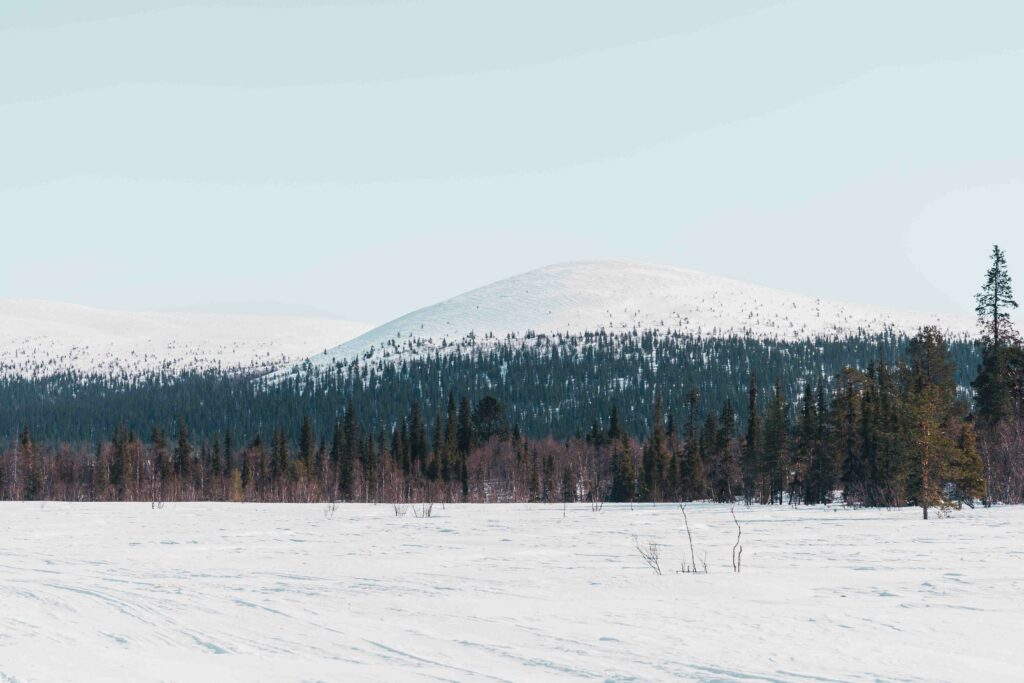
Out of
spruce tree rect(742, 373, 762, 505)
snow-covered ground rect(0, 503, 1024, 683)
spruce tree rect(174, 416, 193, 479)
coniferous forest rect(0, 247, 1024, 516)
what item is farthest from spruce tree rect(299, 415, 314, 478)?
snow-covered ground rect(0, 503, 1024, 683)

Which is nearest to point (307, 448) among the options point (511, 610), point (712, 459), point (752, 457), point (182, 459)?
point (182, 459)

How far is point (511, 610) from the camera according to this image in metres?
15.7

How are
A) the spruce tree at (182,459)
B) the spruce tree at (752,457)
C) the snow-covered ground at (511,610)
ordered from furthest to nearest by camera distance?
the spruce tree at (182,459) → the spruce tree at (752,457) → the snow-covered ground at (511,610)

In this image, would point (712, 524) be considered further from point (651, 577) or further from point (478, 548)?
point (651, 577)

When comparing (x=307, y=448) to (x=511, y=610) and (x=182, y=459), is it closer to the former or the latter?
(x=182, y=459)

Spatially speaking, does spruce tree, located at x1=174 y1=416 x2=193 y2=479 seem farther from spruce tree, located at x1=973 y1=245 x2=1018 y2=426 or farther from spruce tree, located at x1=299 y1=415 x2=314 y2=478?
spruce tree, located at x1=973 y1=245 x2=1018 y2=426

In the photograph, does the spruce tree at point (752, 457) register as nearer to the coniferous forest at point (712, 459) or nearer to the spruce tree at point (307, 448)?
the coniferous forest at point (712, 459)

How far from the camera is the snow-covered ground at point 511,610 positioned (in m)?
11.4

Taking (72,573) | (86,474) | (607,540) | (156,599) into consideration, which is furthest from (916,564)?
(86,474)

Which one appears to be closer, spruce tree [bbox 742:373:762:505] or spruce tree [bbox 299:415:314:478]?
spruce tree [bbox 742:373:762:505]

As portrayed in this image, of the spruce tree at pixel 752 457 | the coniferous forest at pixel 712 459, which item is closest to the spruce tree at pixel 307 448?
the coniferous forest at pixel 712 459

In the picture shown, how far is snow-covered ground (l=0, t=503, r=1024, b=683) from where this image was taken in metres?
11.4

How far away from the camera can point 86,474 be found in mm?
125062

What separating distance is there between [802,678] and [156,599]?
11.6 meters
